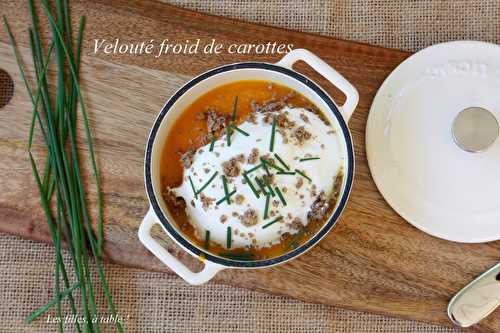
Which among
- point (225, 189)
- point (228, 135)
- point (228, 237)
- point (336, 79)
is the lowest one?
point (228, 237)

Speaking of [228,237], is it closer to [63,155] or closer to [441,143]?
[63,155]

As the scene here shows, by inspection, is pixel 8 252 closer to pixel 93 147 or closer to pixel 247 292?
pixel 93 147

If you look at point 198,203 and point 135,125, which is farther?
point 135,125

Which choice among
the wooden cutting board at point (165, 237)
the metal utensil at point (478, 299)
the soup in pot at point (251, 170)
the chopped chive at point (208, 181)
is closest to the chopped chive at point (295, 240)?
the soup in pot at point (251, 170)

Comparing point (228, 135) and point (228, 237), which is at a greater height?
point (228, 135)

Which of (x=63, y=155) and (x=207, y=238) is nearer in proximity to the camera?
(x=207, y=238)

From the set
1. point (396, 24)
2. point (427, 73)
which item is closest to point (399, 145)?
point (427, 73)


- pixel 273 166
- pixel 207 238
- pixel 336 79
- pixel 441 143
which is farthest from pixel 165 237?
pixel 441 143

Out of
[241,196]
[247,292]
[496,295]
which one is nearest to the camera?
[241,196]
